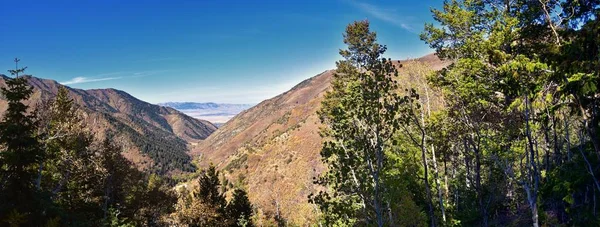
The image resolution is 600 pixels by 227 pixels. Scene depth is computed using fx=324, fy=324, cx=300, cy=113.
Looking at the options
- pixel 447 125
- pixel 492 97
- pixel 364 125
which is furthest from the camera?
pixel 447 125

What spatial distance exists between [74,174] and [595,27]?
33.8 meters

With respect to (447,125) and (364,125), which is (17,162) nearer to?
(364,125)

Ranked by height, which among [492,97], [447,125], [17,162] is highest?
[492,97]

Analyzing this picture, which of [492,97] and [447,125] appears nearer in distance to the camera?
[492,97]

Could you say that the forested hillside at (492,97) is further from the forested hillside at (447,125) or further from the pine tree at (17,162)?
the pine tree at (17,162)

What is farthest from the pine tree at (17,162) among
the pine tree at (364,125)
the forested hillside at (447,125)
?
the pine tree at (364,125)

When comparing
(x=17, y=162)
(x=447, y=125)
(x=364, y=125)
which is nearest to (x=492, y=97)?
(x=447, y=125)

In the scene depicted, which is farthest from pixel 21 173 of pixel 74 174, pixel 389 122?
pixel 389 122

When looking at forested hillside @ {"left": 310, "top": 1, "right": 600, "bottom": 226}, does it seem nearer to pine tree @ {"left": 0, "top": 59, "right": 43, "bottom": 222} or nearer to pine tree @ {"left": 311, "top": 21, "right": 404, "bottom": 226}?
pine tree @ {"left": 311, "top": 21, "right": 404, "bottom": 226}

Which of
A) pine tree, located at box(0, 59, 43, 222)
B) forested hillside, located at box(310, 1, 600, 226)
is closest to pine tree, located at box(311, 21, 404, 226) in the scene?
forested hillside, located at box(310, 1, 600, 226)

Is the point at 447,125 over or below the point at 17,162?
over

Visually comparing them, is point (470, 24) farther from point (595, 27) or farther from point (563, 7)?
point (595, 27)

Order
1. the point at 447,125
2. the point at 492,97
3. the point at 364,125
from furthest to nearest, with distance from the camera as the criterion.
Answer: the point at 447,125 < the point at 492,97 < the point at 364,125

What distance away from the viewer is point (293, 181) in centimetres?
11256
